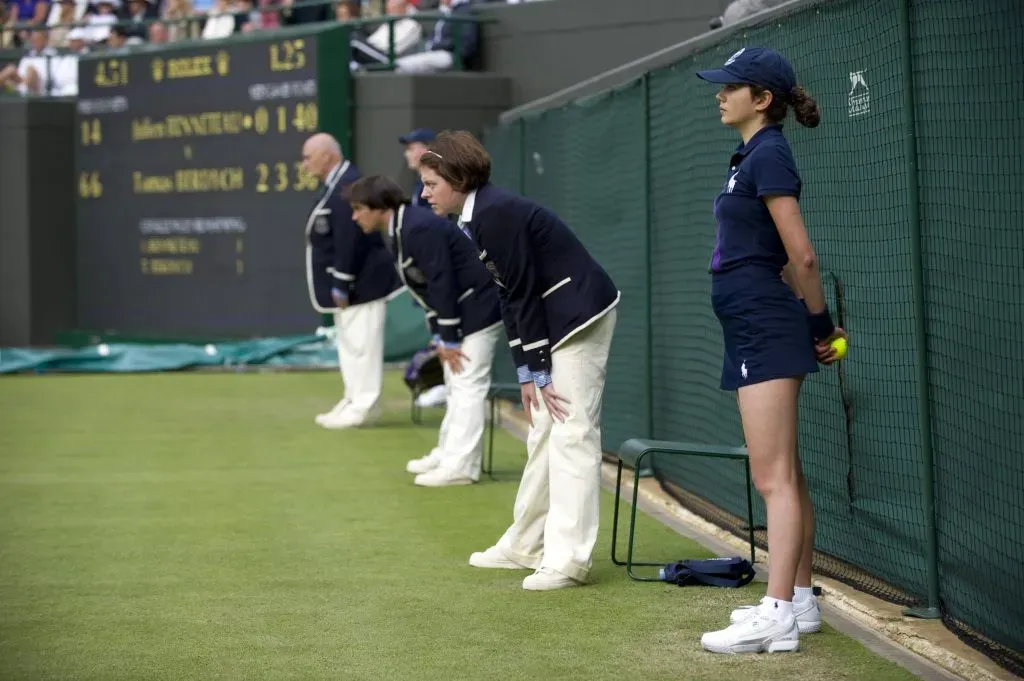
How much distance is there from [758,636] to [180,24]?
55.1ft

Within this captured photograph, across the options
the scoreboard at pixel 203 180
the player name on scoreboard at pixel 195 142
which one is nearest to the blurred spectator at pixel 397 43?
the scoreboard at pixel 203 180

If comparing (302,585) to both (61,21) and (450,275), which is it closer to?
(450,275)

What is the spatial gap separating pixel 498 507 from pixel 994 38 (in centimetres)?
421

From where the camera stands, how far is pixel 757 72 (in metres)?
5.15

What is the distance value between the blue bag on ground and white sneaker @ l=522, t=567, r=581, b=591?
44 centimetres

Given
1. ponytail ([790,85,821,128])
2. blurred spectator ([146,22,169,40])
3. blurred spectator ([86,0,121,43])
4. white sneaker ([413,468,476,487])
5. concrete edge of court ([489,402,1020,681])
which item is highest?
blurred spectator ([86,0,121,43])

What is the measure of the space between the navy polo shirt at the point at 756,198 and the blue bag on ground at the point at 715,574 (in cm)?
161

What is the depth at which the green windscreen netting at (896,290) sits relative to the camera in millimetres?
5195

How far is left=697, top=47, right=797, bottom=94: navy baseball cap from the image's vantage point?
5152mm

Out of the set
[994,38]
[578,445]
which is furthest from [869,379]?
[994,38]

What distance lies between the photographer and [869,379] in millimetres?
6395

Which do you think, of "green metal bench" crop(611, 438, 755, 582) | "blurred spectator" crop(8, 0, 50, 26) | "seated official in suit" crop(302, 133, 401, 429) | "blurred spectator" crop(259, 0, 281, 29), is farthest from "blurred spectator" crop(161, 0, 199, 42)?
"green metal bench" crop(611, 438, 755, 582)

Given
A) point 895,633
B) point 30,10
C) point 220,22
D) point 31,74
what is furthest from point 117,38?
point 895,633

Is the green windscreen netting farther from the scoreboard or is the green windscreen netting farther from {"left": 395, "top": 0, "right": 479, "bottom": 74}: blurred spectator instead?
{"left": 395, "top": 0, "right": 479, "bottom": 74}: blurred spectator
